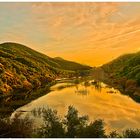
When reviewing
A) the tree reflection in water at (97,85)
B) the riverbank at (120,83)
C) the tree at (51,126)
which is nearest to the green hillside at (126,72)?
the riverbank at (120,83)

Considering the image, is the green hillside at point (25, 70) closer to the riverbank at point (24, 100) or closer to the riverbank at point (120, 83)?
the riverbank at point (24, 100)

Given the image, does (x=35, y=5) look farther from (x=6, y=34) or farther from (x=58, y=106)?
(x=58, y=106)

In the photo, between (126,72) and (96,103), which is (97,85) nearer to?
(96,103)

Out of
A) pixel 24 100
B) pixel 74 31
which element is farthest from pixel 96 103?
pixel 24 100

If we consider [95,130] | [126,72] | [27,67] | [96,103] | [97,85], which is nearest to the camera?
[95,130]

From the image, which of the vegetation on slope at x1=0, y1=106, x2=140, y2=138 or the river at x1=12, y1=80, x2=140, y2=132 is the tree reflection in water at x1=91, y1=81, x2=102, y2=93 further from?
the vegetation on slope at x1=0, y1=106, x2=140, y2=138

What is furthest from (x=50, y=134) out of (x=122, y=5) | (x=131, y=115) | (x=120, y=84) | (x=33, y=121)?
(x=120, y=84)
